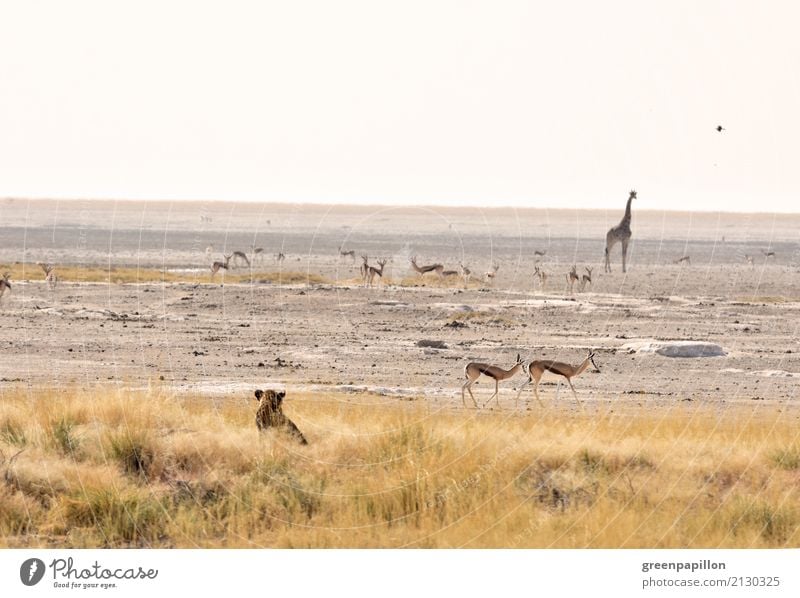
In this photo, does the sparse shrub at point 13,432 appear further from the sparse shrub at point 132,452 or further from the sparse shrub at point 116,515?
the sparse shrub at point 116,515

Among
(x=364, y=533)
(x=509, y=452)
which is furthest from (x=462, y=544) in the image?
(x=509, y=452)

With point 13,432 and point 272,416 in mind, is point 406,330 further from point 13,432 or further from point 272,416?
point 13,432

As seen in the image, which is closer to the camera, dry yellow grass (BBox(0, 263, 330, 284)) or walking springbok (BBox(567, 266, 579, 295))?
walking springbok (BBox(567, 266, 579, 295))

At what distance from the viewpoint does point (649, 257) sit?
2685 inches

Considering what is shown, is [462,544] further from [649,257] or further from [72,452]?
[649,257]

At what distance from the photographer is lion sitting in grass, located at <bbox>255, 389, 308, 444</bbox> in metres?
14.8

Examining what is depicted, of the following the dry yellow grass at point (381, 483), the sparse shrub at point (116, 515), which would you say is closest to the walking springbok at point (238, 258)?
the dry yellow grass at point (381, 483)

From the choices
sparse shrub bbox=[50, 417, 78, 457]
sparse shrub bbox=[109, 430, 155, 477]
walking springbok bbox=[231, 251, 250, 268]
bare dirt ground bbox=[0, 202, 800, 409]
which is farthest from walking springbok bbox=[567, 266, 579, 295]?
sparse shrub bbox=[109, 430, 155, 477]

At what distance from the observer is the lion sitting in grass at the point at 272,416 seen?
14778mm

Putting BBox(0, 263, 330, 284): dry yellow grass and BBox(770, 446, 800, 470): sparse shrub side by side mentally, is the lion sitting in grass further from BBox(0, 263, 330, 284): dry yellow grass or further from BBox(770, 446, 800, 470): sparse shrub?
BBox(0, 263, 330, 284): dry yellow grass

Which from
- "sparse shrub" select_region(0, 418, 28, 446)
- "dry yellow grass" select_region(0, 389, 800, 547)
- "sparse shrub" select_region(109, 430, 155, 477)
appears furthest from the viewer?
"sparse shrub" select_region(0, 418, 28, 446)

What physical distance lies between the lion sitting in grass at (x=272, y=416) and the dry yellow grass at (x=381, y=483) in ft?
0.67

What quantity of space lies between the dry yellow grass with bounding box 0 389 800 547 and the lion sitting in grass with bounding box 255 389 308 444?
20 centimetres
